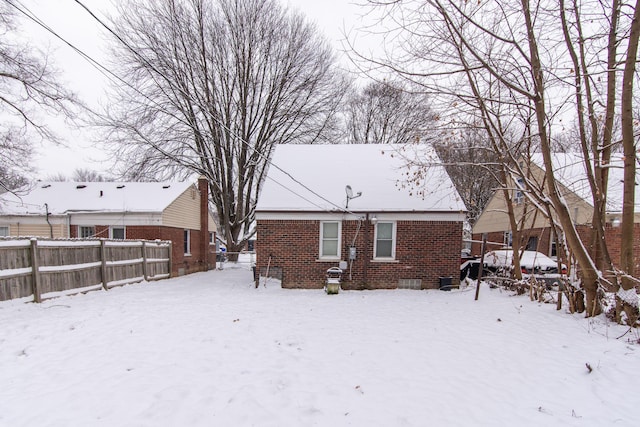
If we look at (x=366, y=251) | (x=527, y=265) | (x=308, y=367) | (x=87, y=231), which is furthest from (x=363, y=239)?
(x=87, y=231)

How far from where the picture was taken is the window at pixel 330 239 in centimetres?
1035

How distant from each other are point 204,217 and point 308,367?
14005mm

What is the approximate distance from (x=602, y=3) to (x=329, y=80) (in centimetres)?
1656

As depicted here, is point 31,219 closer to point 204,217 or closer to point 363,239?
point 204,217

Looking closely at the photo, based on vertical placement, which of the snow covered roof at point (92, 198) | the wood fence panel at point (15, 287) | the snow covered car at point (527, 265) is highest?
the snow covered roof at point (92, 198)

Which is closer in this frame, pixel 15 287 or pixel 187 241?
pixel 15 287

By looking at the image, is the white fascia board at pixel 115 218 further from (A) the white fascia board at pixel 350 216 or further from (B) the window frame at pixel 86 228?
(A) the white fascia board at pixel 350 216

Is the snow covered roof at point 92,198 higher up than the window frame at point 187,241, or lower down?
higher up

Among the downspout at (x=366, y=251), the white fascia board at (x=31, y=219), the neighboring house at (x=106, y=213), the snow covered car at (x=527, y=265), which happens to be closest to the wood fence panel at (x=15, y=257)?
the neighboring house at (x=106, y=213)

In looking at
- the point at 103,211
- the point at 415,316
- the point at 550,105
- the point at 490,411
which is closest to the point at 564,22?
the point at 550,105

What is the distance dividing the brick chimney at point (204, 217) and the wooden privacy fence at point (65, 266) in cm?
557

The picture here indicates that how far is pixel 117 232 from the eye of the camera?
13.2 metres

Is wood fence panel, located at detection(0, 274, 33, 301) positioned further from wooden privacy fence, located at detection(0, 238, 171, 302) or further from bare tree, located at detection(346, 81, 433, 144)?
bare tree, located at detection(346, 81, 433, 144)

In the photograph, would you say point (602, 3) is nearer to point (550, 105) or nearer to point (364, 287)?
point (550, 105)
